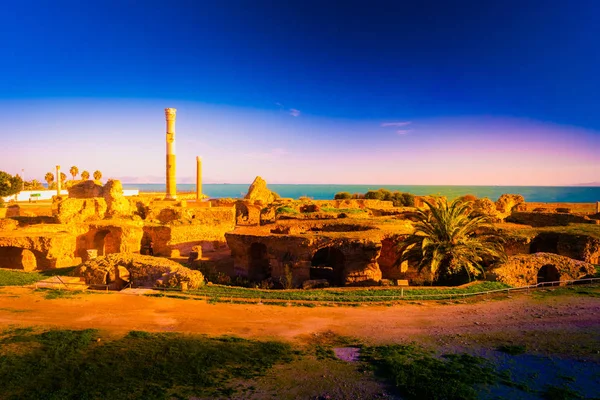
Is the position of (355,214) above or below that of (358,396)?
above

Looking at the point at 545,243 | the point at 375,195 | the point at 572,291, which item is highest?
the point at 375,195

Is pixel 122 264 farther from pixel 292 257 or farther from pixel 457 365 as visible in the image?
pixel 457 365

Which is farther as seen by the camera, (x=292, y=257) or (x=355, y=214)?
(x=355, y=214)

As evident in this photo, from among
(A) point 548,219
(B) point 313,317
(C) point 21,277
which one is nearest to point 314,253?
(B) point 313,317

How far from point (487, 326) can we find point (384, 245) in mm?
8688

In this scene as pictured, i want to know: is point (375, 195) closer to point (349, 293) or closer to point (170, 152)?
point (170, 152)

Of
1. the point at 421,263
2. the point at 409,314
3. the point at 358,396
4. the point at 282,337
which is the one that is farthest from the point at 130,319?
the point at 421,263

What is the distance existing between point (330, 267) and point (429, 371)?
13057 millimetres

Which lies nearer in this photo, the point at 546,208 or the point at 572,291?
the point at 572,291

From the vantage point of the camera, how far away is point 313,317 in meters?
12.2

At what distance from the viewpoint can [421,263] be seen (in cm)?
1691

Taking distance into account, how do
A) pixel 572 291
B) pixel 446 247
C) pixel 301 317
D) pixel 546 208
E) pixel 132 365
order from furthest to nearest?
pixel 546 208 → pixel 446 247 → pixel 572 291 → pixel 301 317 → pixel 132 365

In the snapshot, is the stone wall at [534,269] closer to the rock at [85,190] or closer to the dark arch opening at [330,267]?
the dark arch opening at [330,267]

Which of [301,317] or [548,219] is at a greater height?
[548,219]
